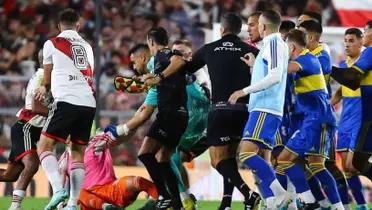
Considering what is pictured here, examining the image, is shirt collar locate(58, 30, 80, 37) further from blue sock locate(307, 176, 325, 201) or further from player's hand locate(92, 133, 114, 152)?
blue sock locate(307, 176, 325, 201)

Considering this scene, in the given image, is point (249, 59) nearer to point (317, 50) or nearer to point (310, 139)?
point (310, 139)

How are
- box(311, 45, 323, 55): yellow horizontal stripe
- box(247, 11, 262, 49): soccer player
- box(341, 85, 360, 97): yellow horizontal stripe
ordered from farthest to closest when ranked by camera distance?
box(341, 85, 360, 97): yellow horizontal stripe, box(247, 11, 262, 49): soccer player, box(311, 45, 323, 55): yellow horizontal stripe

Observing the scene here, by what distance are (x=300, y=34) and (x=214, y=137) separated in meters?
1.46

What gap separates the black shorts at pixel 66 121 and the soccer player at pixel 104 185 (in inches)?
25.6

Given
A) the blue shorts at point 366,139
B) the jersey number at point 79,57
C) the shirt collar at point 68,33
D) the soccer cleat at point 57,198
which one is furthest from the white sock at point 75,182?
the blue shorts at point 366,139

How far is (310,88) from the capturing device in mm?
13031

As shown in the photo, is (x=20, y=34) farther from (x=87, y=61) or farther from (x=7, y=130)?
(x=87, y=61)

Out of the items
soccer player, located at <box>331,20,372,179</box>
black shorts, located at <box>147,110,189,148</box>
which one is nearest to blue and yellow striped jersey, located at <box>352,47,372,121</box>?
soccer player, located at <box>331,20,372,179</box>

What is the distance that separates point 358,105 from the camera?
49.0 ft

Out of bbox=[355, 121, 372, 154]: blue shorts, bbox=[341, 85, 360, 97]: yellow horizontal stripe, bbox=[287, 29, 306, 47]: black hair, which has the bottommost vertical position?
bbox=[355, 121, 372, 154]: blue shorts

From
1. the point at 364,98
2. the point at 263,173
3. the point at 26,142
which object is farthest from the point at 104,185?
the point at 364,98

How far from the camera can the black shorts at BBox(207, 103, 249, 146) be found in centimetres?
1328

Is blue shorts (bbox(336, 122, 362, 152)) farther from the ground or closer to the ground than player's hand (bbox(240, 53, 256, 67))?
closer to the ground

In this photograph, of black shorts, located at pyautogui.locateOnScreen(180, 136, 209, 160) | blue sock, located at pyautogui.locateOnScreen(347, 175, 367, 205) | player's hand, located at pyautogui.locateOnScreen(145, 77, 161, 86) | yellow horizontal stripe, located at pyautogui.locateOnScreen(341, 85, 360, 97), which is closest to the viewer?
player's hand, located at pyautogui.locateOnScreen(145, 77, 161, 86)
